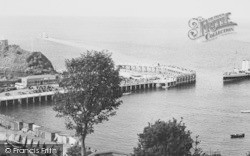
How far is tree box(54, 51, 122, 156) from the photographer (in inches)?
1072

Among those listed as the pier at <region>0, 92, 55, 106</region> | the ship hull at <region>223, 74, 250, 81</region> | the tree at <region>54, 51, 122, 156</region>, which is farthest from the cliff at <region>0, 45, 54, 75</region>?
the tree at <region>54, 51, 122, 156</region>

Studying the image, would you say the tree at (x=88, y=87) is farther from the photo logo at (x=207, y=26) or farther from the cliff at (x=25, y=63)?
the cliff at (x=25, y=63)

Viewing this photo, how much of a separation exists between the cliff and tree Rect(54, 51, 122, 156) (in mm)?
52099

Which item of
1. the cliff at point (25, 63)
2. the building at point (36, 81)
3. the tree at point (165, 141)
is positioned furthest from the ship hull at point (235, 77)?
the tree at point (165, 141)

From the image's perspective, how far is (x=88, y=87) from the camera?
27.3 meters

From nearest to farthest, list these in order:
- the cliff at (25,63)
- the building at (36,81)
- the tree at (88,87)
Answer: the tree at (88,87) < the building at (36,81) < the cliff at (25,63)

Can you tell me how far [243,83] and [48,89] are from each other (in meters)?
27.8

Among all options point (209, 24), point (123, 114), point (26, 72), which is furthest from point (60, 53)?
point (123, 114)

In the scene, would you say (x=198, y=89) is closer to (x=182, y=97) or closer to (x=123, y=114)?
(x=182, y=97)

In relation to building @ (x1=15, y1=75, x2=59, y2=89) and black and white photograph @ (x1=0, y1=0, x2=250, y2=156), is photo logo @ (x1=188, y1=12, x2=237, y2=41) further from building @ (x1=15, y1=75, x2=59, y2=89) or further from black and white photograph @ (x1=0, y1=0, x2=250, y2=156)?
building @ (x1=15, y1=75, x2=59, y2=89)

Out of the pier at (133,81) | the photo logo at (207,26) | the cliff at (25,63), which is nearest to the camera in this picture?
the pier at (133,81)

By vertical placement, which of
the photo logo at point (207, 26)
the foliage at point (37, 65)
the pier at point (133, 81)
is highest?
the photo logo at point (207, 26)

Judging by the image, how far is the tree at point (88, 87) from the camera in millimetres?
27234

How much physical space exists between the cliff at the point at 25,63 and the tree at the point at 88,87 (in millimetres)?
52099
